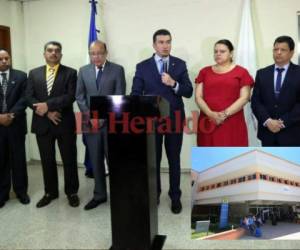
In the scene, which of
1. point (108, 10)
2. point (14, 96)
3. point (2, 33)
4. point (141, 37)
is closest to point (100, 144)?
point (14, 96)

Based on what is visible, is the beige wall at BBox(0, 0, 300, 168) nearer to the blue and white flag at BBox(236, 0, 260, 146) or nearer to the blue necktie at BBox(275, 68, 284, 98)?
the blue and white flag at BBox(236, 0, 260, 146)

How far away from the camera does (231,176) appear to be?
9.03 ft

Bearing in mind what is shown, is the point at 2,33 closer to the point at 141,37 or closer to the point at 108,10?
the point at 108,10

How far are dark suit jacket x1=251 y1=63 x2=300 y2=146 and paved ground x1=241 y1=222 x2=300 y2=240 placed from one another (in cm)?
72

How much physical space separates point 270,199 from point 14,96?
2.61 meters

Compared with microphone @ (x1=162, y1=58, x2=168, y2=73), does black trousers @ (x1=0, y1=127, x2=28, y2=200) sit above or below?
below

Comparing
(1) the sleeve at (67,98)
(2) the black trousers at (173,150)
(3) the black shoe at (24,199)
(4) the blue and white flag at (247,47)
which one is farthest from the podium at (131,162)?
(4) the blue and white flag at (247,47)

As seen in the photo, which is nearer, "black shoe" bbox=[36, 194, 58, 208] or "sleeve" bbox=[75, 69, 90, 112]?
"sleeve" bbox=[75, 69, 90, 112]

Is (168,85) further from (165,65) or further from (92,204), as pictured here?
(92,204)

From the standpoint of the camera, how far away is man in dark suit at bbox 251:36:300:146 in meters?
2.96

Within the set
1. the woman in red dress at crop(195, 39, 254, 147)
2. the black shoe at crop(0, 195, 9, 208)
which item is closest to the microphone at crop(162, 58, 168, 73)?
the woman in red dress at crop(195, 39, 254, 147)

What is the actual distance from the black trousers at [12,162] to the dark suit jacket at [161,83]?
1.35 m

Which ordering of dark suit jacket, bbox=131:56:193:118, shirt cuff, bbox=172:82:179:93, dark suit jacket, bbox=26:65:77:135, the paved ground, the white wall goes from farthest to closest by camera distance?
1. the white wall
2. dark suit jacket, bbox=26:65:77:135
3. dark suit jacket, bbox=131:56:193:118
4. shirt cuff, bbox=172:82:179:93
5. the paved ground

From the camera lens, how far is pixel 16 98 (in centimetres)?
355
